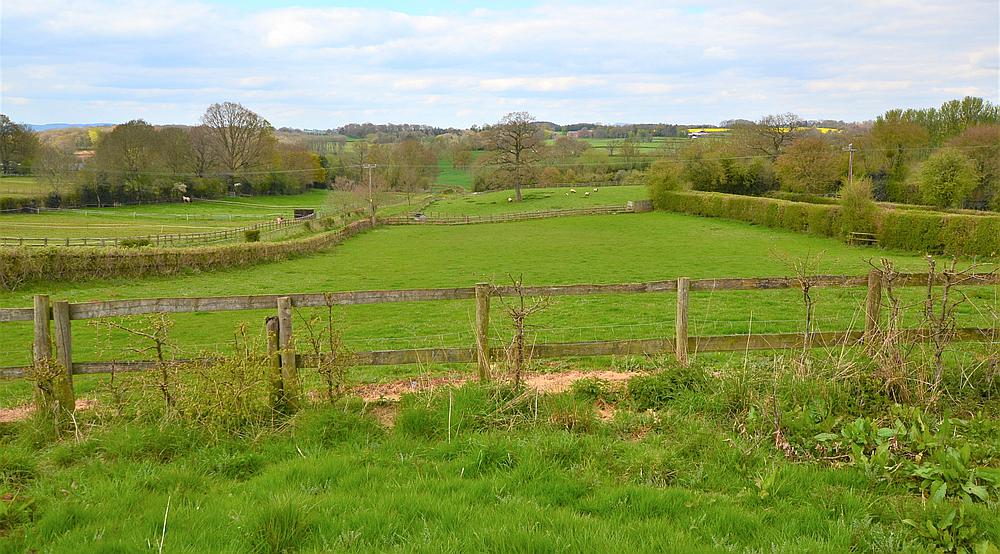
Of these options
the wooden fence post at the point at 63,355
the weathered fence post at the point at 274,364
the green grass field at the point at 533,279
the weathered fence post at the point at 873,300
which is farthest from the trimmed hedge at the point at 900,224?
the wooden fence post at the point at 63,355

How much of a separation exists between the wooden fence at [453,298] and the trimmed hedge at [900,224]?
21.1 metres

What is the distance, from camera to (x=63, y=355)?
627 cm

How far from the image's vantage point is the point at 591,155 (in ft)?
332

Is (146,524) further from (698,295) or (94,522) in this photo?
(698,295)

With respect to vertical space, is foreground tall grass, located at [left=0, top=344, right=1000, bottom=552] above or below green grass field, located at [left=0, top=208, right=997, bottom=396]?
above

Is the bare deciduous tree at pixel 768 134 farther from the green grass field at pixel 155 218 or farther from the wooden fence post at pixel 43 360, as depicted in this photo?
the wooden fence post at pixel 43 360

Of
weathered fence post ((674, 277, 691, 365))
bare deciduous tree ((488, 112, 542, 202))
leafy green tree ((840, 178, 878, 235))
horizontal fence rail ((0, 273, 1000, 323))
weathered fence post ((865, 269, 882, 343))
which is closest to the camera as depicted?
horizontal fence rail ((0, 273, 1000, 323))

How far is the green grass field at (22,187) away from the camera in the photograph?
63.1 meters

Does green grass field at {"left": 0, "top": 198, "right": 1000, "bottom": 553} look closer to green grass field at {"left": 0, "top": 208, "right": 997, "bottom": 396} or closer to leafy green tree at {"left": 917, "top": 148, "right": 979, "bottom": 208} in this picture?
green grass field at {"left": 0, "top": 208, "right": 997, "bottom": 396}

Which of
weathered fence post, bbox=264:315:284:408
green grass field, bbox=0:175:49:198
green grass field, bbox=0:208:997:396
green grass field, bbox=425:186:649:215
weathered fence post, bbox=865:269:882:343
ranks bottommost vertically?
green grass field, bbox=0:208:997:396

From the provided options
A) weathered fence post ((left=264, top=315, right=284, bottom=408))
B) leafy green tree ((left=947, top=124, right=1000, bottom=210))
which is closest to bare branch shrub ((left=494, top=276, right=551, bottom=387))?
weathered fence post ((left=264, top=315, right=284, bottom=408))

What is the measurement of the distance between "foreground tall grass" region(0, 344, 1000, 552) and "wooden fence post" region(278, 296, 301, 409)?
0.25 metres

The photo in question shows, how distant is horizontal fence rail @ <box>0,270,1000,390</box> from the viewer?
6262 mm

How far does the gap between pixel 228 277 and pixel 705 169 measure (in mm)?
49791
